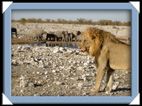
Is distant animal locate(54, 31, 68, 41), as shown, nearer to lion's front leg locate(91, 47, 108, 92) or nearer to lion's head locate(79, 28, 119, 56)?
lion's head locate(79, 28, 119, 56)

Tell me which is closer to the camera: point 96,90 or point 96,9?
point 96,9

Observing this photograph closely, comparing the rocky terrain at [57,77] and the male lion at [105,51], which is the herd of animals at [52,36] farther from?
the male lion at [105,51]

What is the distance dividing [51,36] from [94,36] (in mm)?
15602

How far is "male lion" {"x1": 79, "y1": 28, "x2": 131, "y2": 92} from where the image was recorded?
8.74 metres

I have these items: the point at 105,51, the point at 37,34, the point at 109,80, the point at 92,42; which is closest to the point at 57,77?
the point at 109,80

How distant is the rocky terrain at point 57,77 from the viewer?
29.3 ft

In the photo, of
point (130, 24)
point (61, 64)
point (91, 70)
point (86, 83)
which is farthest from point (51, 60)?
point (130, 24)

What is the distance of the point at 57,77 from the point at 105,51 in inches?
79.8

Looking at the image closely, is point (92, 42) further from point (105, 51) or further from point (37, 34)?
point (37, 34)

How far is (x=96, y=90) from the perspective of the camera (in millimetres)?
8945

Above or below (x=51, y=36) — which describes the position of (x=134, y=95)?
below

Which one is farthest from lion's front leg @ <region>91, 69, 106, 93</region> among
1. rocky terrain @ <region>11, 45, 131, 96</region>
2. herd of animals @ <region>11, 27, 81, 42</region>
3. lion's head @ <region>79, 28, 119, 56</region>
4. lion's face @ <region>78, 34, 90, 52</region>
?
herd of animals @ <region>11, 27, 81, 42</region>

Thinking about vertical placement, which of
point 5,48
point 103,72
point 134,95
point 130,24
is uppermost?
point 130,24

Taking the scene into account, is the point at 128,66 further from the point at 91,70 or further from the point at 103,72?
the point at 91,70
